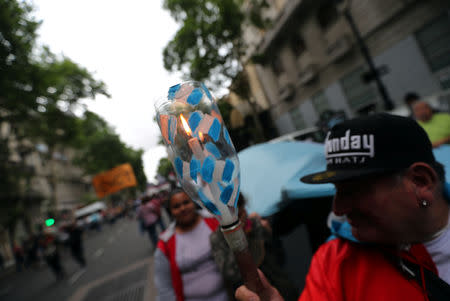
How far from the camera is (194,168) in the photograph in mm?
791

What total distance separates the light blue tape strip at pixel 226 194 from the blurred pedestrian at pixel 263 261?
21.8 inches

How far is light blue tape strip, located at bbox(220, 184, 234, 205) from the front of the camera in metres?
0.80

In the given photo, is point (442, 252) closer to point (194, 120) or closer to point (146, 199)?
point (194, 120)

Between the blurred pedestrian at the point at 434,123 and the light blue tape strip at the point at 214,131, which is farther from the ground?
the light blue tape strip at the point at 214,131

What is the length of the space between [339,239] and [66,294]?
26.1 ft

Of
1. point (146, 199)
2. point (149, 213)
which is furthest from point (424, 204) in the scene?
point (146, 199)

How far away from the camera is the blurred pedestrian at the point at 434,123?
10.2 ft

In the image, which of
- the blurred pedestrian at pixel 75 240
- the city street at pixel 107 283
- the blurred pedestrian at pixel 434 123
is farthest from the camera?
the blurred pedestrian at pixel 75 240

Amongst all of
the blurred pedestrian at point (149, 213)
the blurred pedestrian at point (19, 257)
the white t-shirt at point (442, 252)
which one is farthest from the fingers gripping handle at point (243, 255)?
the blurred pedestrian at point (19, 257)

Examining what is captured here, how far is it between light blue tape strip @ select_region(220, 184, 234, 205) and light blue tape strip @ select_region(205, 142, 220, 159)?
110 mm

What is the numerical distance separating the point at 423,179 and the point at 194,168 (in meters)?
0.99

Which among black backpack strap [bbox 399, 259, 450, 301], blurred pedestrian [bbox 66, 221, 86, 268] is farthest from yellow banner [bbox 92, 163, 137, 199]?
black backpack strap [bbox 399, 259, 450, 301]

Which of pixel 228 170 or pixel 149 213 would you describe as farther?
pixel 149 213

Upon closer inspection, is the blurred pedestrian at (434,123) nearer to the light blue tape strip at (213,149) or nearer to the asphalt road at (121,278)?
the asphalt road at (121,278)
